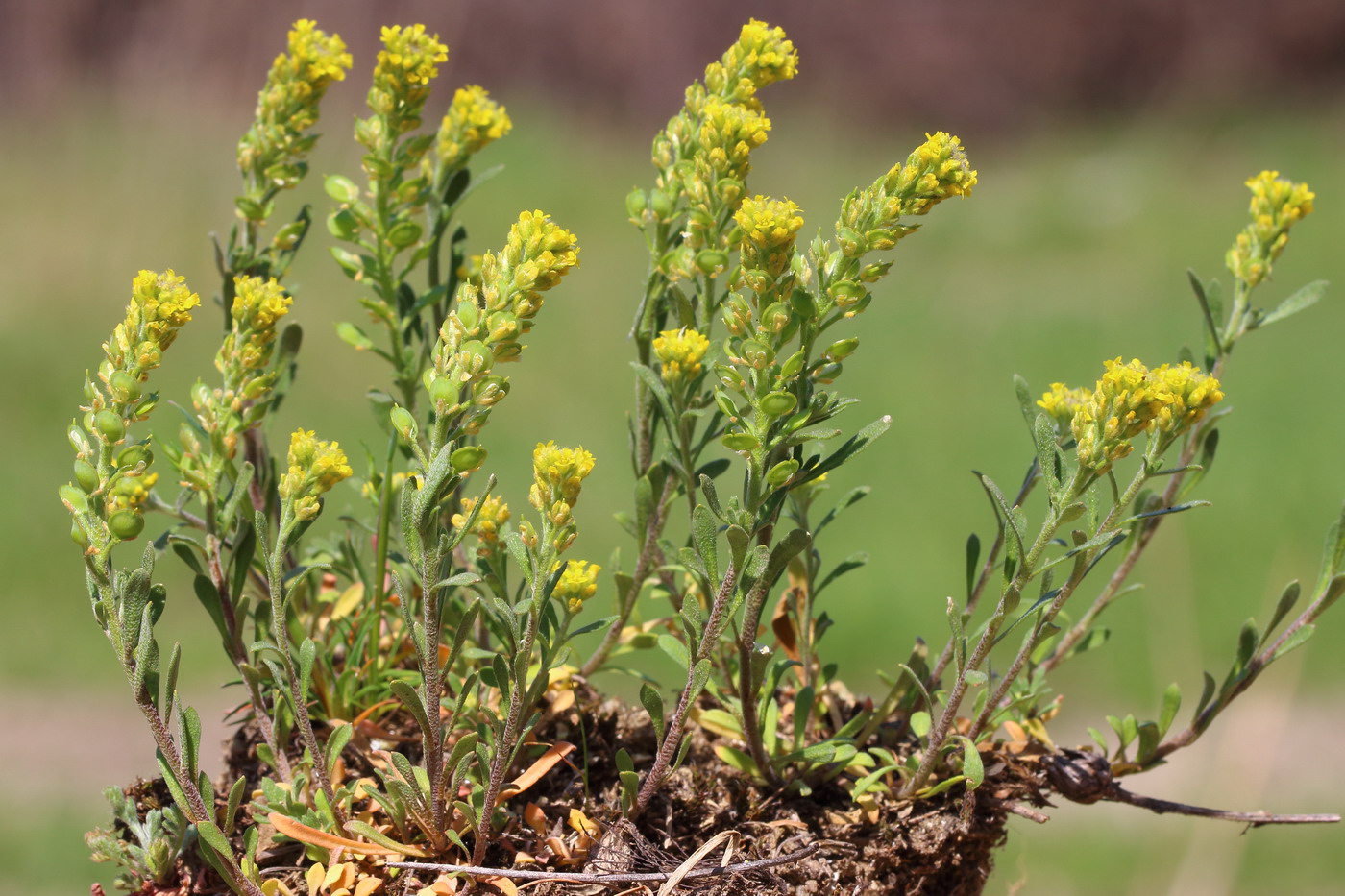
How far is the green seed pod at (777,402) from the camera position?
465 millimetres

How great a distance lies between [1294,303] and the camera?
2.32ft

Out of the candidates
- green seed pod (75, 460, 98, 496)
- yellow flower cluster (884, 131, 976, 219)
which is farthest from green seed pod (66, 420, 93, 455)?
yellow flower cluster (884, 131, 976, 219)

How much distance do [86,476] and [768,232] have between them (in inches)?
11.8

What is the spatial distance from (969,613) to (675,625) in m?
0.20

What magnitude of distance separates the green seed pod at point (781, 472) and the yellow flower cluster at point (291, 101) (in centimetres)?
34

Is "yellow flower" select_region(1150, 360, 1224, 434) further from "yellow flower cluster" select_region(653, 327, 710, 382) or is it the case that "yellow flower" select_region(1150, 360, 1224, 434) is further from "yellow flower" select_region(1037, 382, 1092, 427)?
"yellow flower cluster" select_region(653, 327, 710, 382)

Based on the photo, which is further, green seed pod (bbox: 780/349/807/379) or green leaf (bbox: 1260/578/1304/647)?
green leaf (bbox: 1260/578/1304/647)

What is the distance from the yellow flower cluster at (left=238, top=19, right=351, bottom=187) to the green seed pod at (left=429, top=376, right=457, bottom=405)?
25 cm

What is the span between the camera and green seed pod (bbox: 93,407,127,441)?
476mm

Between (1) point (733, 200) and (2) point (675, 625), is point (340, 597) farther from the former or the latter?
(1) point (733, 200)

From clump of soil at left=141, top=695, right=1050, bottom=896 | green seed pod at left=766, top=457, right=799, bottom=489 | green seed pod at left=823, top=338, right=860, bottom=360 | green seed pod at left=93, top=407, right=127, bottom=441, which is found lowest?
clump of soil at left=141, top=695, right=1050, bottom=896

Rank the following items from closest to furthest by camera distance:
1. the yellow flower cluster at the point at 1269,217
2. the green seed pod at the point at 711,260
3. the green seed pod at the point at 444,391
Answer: the green seed pod at the point at 444,391
the green seed pod at the point at 711,260
the yellow flower cluster at the point at 1269,217

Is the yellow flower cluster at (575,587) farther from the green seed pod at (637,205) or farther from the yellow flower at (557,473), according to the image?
the green seed pod at (637,205)

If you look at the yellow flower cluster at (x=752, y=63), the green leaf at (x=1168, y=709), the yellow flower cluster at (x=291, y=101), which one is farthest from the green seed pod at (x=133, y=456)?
the green leaf at (x=1168, y=709)
